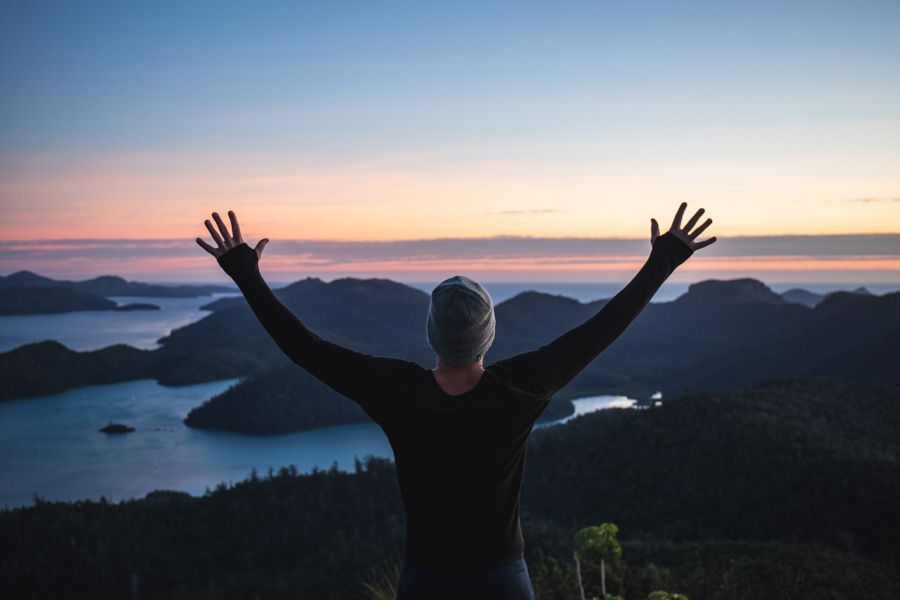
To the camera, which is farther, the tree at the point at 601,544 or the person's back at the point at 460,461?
the tree at the point at 601,544

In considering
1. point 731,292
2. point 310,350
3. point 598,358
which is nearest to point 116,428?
point 598,358

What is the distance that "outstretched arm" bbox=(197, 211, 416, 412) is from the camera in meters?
2.10

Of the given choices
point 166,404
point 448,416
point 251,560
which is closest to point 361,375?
point 448,416

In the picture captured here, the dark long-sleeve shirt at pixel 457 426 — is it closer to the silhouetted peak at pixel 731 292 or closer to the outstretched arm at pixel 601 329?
the outstretched arm at pixel 601 329

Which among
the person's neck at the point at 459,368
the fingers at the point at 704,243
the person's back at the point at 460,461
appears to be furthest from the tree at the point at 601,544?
the person's neck at the point at 459,368

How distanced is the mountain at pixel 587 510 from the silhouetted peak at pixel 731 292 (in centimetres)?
13790

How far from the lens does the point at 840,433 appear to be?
39844mm

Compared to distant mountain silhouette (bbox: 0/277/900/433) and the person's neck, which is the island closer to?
distant mountain silhouette (bbox: 0/277/900/433)

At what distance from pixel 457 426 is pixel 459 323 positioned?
0.32 m

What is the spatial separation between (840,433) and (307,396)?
87.4 meters

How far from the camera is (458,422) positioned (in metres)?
2.02

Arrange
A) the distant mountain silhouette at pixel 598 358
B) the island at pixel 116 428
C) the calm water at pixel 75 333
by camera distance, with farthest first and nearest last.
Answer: the calm water at pixel 75 333 < the distant mountain silhouette at pixel 598 358 < the island at pixel 116 428

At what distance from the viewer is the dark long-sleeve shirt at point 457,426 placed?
204 centimetres

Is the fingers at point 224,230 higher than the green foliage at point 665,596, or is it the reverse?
the fingers at point 224,230
